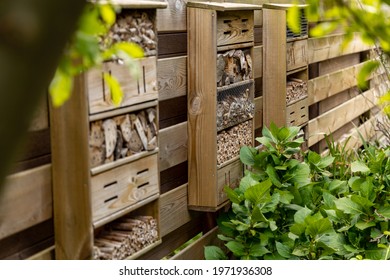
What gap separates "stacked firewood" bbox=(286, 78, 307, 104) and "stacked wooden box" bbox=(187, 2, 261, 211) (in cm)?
98

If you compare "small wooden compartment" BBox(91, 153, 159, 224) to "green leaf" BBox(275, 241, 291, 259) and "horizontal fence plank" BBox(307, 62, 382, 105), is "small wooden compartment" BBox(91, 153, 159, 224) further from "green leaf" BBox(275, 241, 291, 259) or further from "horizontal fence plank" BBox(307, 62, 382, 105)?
"horizontal fence plank" BBox(307, 62, 382, 105)

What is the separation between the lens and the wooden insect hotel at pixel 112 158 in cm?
173

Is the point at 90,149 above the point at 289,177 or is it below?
above

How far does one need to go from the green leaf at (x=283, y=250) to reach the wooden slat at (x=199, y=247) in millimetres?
284

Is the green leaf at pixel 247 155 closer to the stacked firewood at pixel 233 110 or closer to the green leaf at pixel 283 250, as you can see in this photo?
the stacked firewood at pixel 233 110

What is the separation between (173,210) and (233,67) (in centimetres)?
67

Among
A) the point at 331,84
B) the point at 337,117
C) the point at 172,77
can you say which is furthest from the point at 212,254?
the point at 337,117

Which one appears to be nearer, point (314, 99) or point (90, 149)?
point (90, 149)

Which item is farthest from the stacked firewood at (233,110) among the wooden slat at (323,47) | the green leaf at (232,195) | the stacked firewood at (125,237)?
the wooden slat at (323,47)

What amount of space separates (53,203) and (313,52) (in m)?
3.17

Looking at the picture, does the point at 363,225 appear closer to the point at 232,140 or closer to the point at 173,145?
the point at 232,140
